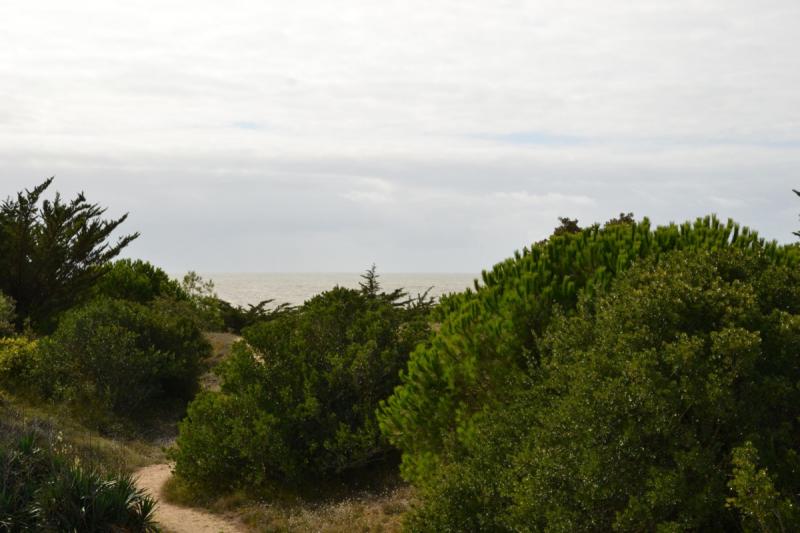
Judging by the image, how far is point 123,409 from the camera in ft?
63.8

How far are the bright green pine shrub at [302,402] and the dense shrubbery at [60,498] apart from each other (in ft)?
8.32

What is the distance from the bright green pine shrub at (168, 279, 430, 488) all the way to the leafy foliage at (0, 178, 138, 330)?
50.9 ft

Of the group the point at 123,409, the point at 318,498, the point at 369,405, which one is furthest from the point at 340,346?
A: the point at 123,409

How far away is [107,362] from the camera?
63.1 feet

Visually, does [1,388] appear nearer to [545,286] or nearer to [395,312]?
[395,312]

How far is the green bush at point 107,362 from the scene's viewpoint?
19.2m

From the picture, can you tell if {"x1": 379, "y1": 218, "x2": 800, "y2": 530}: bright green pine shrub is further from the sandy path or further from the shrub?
the shrub

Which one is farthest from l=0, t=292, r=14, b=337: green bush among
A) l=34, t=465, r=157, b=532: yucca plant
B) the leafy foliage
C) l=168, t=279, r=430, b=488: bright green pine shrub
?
l=34, t=465, r=157, b=532: yucca plant

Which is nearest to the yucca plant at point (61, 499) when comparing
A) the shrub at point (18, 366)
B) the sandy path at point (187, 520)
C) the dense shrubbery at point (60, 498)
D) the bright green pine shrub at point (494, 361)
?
the dense shrubbery at point (60, 498)

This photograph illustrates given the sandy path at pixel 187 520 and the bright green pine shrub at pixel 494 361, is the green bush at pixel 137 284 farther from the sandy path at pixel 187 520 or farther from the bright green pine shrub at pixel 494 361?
the bright green pine shrub at pixel 494 361

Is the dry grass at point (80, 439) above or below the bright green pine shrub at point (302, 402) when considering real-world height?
below

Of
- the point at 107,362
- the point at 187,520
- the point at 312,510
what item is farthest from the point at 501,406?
the point at 107,362

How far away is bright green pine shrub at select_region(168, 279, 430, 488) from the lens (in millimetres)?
12953

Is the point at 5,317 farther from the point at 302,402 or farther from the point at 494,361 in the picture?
the point at 494,361
